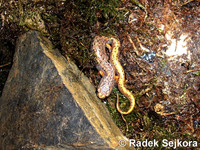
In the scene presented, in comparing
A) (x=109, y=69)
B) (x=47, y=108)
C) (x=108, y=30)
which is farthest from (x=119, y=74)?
(x=47, y=108)

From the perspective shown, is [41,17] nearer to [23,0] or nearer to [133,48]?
[23,0]

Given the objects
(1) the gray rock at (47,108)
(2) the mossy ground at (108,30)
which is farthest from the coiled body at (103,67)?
(1) the gray rock at (47,108)

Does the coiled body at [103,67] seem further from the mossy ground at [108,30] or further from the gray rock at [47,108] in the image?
the gray rock at [47,108]

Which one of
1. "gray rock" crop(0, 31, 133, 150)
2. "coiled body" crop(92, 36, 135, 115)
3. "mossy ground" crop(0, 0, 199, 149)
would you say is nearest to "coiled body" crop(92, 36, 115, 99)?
"coiled body" crop(92, 36, 135, 115)

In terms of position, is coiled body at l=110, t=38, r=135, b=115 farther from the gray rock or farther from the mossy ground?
the gray rock

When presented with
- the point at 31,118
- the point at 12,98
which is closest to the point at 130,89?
the point at 31,118

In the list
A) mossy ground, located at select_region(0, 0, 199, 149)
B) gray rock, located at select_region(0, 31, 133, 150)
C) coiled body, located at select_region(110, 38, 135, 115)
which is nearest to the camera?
gray rock, located at select_region(0, 31, 133, 150)

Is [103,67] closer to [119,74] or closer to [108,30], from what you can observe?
[119,74]
